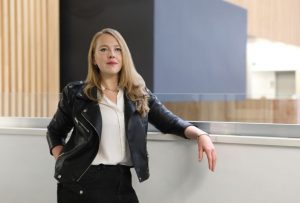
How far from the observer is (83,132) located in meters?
1.59

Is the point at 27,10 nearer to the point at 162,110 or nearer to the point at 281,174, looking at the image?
the point at 162,110

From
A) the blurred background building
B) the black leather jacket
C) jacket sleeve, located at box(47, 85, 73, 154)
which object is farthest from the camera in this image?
the blurred background building

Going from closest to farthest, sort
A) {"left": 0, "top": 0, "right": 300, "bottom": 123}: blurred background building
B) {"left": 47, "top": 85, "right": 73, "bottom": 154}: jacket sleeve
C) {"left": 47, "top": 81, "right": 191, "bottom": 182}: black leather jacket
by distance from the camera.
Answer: {"left": 47, "top": 81, "right": 191, "bottom": 182}: black leather jacket < {"left": 47, "top": 85, "right": 73, "bottom": 154}: jacket sleeve < {"left": 0, "top": 0, "right": 300, "bottom": 123}: blurred background building

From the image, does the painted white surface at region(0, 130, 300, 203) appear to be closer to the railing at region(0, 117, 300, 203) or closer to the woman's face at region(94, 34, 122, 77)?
the railing at region(0, 117, 300, 203)

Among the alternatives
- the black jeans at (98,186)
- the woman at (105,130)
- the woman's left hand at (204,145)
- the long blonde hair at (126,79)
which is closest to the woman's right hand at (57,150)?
the woman at (105,130)

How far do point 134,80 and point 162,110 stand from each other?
0.19 metres

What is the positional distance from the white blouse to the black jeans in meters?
0.03

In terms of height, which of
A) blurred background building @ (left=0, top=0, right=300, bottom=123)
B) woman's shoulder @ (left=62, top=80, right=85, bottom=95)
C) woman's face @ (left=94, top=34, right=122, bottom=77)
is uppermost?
blurred background building @ (left=0, top=0, right=300, bottom=123)

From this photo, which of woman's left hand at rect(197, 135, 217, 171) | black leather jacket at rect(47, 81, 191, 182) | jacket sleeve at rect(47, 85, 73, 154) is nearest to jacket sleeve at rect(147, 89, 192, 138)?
black leather jacket at rect(47, 81, 191, 182)

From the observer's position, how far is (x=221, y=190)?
1.85 meters

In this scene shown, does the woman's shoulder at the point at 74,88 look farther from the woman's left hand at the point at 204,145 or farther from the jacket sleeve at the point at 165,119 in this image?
the woman's left hand at the point at 204,145

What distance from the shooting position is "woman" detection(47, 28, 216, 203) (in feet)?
5.16

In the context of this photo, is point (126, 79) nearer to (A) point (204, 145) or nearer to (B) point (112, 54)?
(B) point (112, 54)

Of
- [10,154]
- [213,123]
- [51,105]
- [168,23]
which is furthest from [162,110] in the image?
[168,23]
